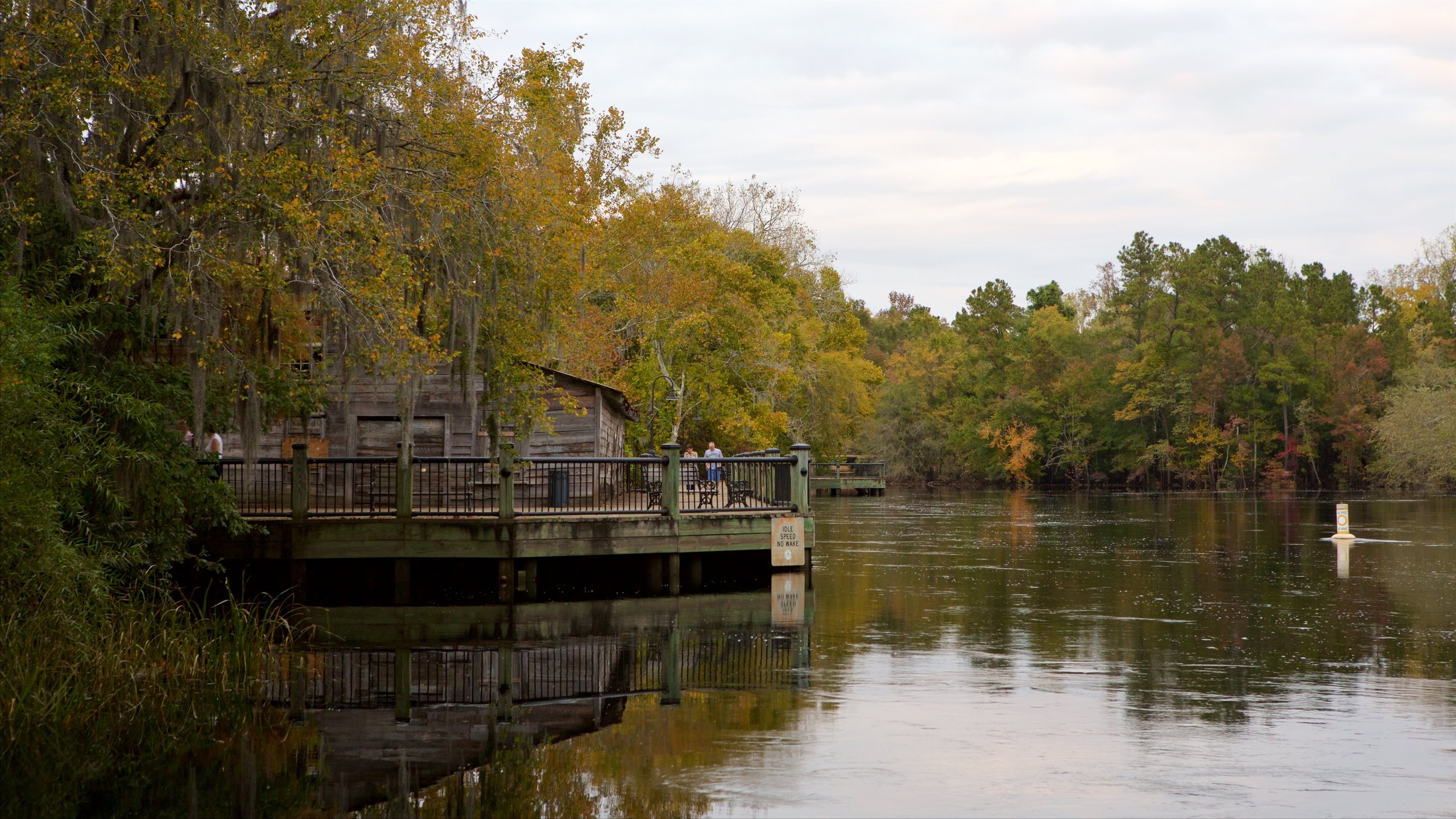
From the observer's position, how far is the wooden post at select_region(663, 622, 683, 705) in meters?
11.9

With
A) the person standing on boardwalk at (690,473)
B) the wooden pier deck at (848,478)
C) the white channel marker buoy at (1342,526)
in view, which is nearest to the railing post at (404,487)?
the person standing on boardwalk at (690,473)

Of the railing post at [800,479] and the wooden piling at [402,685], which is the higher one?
the railing post at [800,479]

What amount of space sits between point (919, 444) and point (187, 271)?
86502 millimetres

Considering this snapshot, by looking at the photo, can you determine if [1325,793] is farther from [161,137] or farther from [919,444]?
[919,444]

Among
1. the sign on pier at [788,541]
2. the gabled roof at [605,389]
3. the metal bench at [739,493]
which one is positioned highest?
the gabled roof at [605,389]

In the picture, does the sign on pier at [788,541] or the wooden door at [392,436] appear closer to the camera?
the sign on pier at [788,541]

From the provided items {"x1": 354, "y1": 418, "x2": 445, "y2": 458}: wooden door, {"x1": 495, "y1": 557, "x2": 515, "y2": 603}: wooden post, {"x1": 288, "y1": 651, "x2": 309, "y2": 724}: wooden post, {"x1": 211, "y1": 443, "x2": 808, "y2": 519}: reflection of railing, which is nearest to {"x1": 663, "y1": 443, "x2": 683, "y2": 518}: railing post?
{"x1": 211, "y1": 443, "x2": 808, "y2": 519}: reflection of railing

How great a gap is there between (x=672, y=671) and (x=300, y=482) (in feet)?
26.3

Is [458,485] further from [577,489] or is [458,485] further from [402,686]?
[402,686]

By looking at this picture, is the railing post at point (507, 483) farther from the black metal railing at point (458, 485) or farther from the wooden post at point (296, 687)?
the wooden post at point (296, 687)

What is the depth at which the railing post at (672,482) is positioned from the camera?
797 inches

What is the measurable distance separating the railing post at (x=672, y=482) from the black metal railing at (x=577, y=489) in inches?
4.7

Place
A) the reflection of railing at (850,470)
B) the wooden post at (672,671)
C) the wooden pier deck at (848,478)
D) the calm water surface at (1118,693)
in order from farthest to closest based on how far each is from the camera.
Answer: the reflection of railing at (850,470), the wooden pier deck at (848,478), the wooden post at (672,671), the calm water surface at (1118,693)

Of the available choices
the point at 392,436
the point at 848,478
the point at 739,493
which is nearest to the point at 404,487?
the point at 392,436
